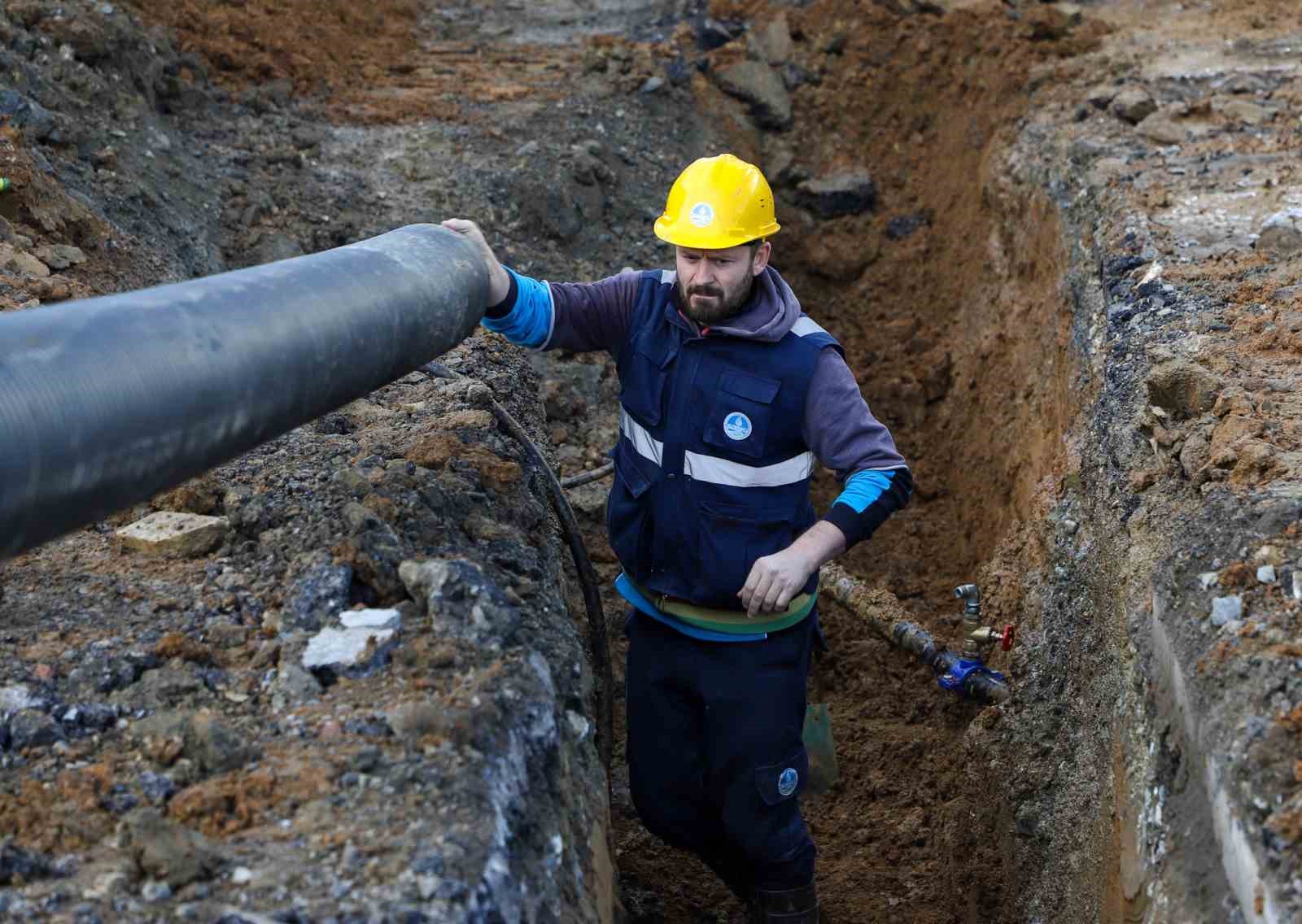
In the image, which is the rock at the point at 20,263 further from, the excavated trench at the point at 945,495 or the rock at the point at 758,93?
the rock at the point at 758,93

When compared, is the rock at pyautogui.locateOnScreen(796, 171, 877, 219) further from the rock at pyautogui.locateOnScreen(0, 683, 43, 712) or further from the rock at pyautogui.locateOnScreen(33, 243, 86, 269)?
the rock at pyautogui.locateOnScreen(0, 683, 43, 712)

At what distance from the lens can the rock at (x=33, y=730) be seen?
2600 mm

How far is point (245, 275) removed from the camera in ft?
9.55

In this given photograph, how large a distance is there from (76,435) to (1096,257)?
4707 millimetres

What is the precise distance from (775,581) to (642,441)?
70cm

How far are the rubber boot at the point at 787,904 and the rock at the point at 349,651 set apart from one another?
1785mm

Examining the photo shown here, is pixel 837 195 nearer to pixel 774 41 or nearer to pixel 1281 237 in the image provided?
pixel 774 41

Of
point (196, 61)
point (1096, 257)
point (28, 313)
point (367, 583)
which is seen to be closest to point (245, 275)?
point (28, 313)

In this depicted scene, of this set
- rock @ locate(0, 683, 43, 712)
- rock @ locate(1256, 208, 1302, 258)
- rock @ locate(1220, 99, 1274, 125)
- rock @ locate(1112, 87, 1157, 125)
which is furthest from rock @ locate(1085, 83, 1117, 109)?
rock @ locate(0, 683, 43, 712)

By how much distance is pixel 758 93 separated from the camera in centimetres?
934

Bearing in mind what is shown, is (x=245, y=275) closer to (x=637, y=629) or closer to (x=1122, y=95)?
(x=637, y=629)

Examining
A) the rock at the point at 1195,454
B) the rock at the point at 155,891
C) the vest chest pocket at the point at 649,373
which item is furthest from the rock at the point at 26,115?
the rock at the point at 1195,454

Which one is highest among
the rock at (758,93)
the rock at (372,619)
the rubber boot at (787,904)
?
the rock at (758,93)

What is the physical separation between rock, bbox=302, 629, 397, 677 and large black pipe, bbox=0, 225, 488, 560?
466 millimetres
